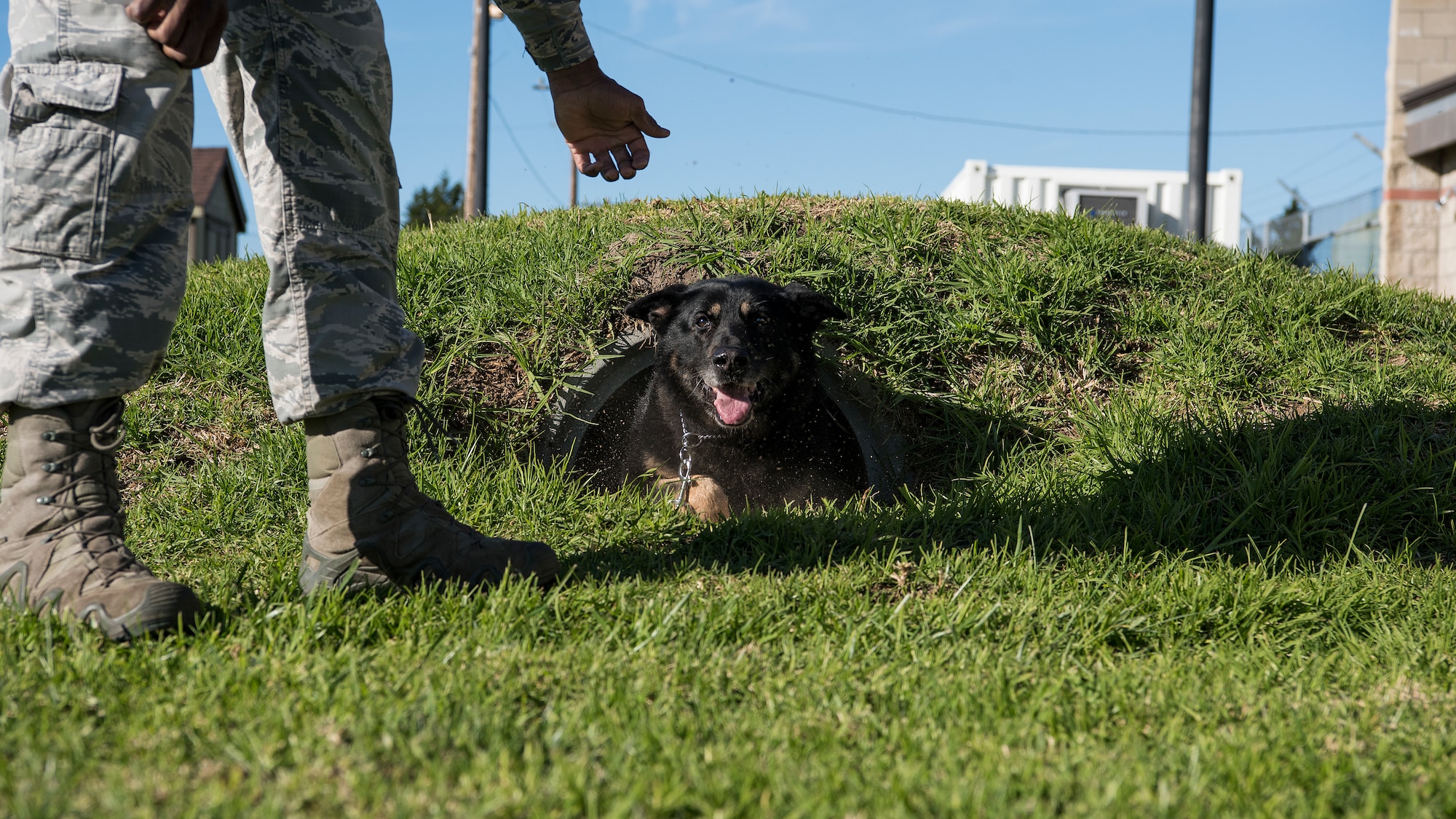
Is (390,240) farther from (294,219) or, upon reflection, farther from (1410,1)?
(1410,1)

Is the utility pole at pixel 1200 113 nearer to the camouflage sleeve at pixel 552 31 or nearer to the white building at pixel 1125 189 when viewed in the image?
the white building at pixel 1125 189

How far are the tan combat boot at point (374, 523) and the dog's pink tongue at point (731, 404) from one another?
236 centimetres

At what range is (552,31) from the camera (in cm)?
280

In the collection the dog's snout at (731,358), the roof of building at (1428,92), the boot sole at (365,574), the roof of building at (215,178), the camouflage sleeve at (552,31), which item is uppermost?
the roof of building at (215,178)

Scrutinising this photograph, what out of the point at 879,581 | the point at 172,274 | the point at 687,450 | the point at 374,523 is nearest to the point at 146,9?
the point at 172,274

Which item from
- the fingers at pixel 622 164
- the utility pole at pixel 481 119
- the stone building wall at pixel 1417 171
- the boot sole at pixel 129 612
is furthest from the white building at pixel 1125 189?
the boot sole at pixel 129 612

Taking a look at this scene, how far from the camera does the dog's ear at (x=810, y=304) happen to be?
4770 mm

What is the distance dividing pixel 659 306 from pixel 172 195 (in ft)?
9.55

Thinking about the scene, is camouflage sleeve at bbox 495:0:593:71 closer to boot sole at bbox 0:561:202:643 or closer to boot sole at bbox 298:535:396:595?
boot sole at bbox 298:535:396:595

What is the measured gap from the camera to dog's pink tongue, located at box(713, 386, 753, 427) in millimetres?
4773

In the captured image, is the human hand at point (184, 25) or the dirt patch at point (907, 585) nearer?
the human hand at point (184, 25)

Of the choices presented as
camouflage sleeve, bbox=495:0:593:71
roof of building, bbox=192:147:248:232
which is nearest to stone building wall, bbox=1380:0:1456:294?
camouflage sleeve, bbox=495:0:593:71

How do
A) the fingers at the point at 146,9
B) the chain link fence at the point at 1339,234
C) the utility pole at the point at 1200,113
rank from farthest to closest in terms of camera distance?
the chain link fence at the point at 1339,234 → the utility pole at the point at 1200,113 → the fingers at the point at 146,9

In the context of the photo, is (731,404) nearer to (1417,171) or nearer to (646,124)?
(646,124)
